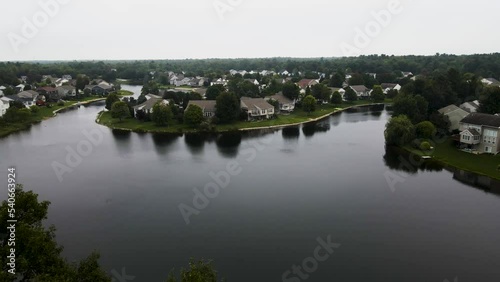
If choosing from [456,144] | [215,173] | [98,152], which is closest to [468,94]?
[456,144]

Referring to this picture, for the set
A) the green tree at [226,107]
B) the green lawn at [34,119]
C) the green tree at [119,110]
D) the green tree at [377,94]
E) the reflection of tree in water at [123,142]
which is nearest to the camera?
the reflection of tree in water at [123,142]

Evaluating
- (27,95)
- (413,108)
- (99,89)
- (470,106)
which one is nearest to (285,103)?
(413,108)

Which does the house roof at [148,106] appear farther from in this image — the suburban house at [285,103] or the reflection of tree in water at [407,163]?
the reflection of tree in water at [407,163]

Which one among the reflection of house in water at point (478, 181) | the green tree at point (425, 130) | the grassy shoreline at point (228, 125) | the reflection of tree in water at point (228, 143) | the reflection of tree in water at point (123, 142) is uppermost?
the green tree at point (425, 130)

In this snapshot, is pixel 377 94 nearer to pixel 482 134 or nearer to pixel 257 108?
pixel 257 108

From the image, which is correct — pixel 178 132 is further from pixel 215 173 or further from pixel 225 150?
pixel 215 173

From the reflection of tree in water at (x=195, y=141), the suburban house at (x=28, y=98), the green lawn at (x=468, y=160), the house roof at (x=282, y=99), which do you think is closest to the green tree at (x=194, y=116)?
the reflection of tree in water at (x=195, y=141)

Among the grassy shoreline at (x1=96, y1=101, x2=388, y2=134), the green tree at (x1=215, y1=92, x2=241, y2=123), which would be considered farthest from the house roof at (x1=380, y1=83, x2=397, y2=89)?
the green tree at (x1=215, y1=92, x2=241, y2=123)
